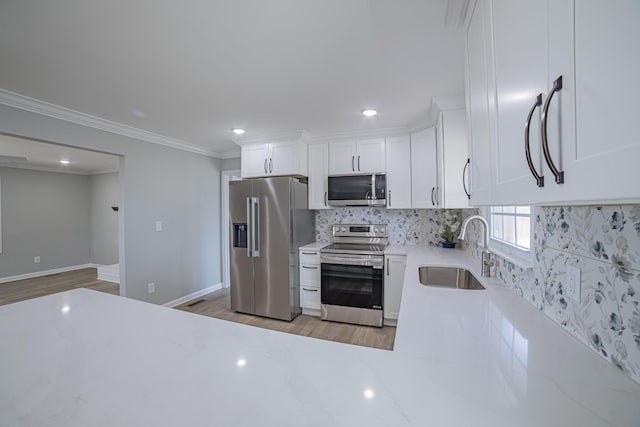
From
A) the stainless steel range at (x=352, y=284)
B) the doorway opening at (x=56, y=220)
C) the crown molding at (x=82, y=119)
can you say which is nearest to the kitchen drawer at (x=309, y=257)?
the stainless steel range at (x=352, y=284)

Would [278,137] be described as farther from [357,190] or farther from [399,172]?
[399,172]

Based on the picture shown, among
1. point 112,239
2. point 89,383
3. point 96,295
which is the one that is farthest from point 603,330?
point 112,239

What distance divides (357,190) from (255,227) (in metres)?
1.36

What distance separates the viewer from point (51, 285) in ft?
15.1

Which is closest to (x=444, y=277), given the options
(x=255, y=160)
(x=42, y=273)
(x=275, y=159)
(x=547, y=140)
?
(x=547, y=140)

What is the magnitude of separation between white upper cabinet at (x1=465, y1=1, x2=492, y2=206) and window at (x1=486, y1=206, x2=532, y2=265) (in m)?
0.50

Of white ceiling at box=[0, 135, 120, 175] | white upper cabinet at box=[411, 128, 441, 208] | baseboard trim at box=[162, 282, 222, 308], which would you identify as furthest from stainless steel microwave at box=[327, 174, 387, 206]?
white ceiling at box=[0, 135, 120, 175]

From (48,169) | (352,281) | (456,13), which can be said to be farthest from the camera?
(48,169)

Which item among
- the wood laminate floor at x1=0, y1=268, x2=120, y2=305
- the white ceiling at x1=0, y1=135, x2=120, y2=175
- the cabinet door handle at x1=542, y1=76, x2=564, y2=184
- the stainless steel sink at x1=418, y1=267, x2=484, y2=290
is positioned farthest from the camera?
the wood laminate floor at x1=0, y1=268, x2=120, y2=305

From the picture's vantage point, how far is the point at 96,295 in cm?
123

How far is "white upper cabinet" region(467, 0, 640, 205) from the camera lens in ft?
1.04

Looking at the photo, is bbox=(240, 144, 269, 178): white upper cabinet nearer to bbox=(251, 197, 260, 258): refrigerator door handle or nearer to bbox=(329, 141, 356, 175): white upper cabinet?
bbox=(251, 197, 260, 258): refrigerator door handle

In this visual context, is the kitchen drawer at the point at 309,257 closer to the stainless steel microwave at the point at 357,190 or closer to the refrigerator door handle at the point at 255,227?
the refrigerator door handle at the point at 255,227

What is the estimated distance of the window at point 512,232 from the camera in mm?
1338
